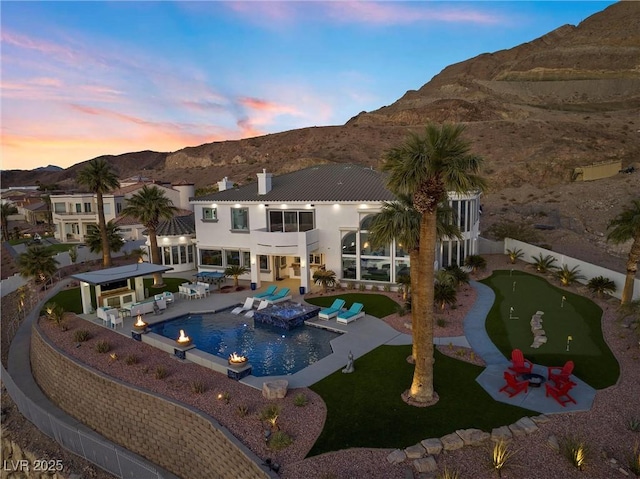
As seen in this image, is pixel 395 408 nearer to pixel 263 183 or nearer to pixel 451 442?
pixel 451 442

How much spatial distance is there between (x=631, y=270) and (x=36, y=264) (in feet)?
121

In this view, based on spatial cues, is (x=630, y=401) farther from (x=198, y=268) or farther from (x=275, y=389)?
(x=198, y=268)

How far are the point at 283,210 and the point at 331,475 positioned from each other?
2119 cm

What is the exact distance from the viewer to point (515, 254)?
1303 inches

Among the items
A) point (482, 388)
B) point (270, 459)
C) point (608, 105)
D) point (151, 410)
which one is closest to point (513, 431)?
point (482, 388)

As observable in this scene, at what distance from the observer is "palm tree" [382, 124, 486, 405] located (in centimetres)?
1091

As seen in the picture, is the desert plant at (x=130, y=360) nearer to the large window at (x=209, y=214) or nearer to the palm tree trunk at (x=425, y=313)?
the palm tree trunk at (x=425, y=313)

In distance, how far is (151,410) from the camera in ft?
45.3

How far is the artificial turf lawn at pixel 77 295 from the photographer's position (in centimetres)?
2416

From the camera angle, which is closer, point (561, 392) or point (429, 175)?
point (429, 175)

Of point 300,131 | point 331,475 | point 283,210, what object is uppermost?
point 300,131

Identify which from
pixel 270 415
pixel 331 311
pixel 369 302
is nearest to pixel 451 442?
pixel 270 415

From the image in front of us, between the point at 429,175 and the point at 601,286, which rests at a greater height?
the point at 429,175

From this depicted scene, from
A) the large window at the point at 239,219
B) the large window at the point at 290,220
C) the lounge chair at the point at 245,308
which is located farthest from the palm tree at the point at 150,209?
the lounge chair at the point at 245,308
